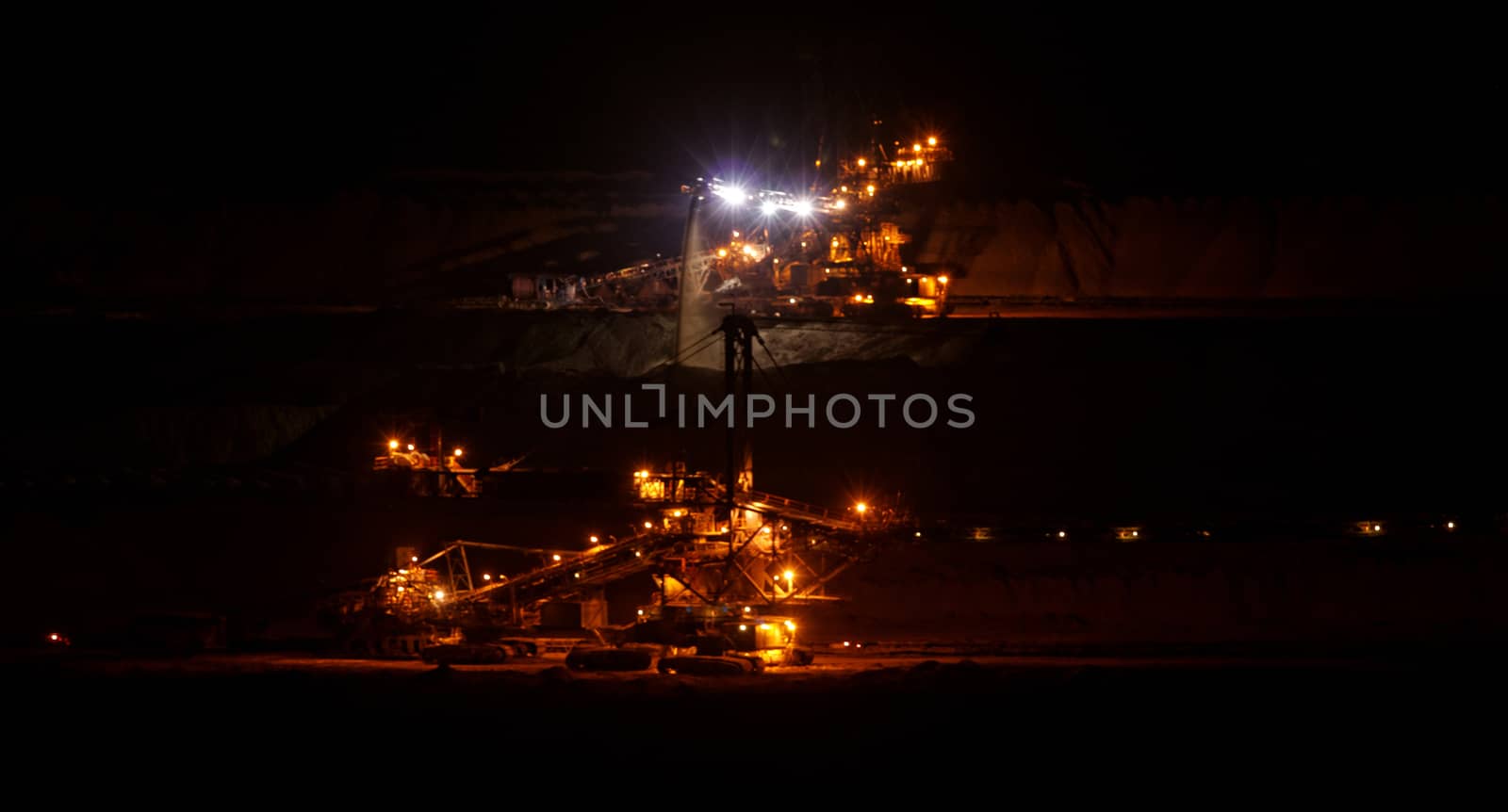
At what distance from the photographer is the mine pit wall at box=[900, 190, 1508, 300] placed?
54.4m

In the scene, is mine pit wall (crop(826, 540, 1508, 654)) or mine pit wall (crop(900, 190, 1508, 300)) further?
mine pit wall (crop(900, 190, 1508, 300))

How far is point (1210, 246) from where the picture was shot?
55.3m

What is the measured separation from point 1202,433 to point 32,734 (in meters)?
26.9

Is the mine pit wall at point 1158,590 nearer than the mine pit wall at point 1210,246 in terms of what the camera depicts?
Yes

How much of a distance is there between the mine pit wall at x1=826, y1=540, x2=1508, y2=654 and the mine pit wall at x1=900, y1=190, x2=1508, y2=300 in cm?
2321

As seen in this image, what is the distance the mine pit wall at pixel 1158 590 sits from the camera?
31000mm

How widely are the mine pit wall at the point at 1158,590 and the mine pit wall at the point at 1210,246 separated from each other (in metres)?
23.2

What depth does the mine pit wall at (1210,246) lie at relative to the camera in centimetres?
5444

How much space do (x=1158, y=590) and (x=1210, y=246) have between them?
2680 centimetres

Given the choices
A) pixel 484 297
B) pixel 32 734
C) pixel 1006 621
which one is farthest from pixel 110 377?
pixel 1006 621

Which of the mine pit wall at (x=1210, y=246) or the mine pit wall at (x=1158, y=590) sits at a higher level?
the mine pit wall at (x=1210, y=246)

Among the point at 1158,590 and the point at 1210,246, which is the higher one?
the point at 1210,246

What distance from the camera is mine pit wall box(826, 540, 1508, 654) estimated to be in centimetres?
3100

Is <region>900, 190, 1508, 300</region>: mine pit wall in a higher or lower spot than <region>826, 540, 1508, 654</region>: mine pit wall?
higher
